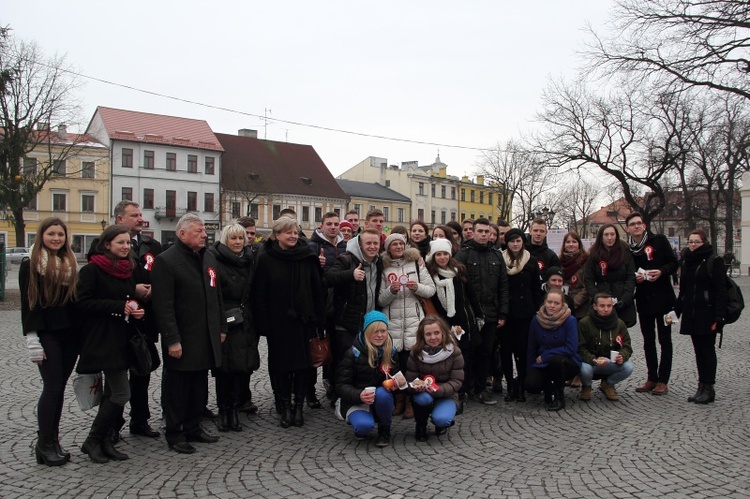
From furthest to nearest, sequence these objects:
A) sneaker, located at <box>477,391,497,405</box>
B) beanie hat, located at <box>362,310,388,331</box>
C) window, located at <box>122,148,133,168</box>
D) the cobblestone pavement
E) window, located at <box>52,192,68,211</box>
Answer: window, located at <box>122,148,133,168</box> < window, located at <box>52,192,68,211</box> < sneaker, located at <box>477,391,497,405</box> < beanie hat, located at <box>362,310,388,331</box> < the cobblestone pavement

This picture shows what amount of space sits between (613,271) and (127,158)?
5331cm

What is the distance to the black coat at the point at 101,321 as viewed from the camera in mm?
4789

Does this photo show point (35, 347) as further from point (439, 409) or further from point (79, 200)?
point (79, 200)

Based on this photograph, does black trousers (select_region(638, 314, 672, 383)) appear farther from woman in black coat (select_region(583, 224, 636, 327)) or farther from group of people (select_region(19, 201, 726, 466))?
woman in black coat (select_region(583, 224, 636, 327))

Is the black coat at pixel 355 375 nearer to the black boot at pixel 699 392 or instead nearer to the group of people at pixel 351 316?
the group of people at pixel 351 316

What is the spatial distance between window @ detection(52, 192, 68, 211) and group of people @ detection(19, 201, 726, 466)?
170 ft

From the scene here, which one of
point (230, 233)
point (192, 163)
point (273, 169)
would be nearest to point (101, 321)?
point (230, 233)

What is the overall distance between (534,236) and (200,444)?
4488 mm

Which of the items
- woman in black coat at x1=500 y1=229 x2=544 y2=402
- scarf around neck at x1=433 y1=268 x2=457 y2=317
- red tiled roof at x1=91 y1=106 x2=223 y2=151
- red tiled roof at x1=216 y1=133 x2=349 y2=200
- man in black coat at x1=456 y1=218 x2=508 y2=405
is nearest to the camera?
scarf around neck at x1=433 y1=268 x2=457 y2=317

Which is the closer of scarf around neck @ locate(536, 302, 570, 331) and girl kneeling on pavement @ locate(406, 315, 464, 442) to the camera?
girl kneeling on pavement @ locate(406, 315, 464, 442)

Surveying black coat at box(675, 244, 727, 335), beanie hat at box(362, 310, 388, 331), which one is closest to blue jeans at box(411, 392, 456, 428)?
beanie hat at box(362, 310, 388, 331)

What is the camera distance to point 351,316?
6.27m

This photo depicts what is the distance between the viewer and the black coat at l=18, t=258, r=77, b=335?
15.3 ft

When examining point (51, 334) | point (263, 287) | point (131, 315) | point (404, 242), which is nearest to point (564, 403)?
point (404, 242)
